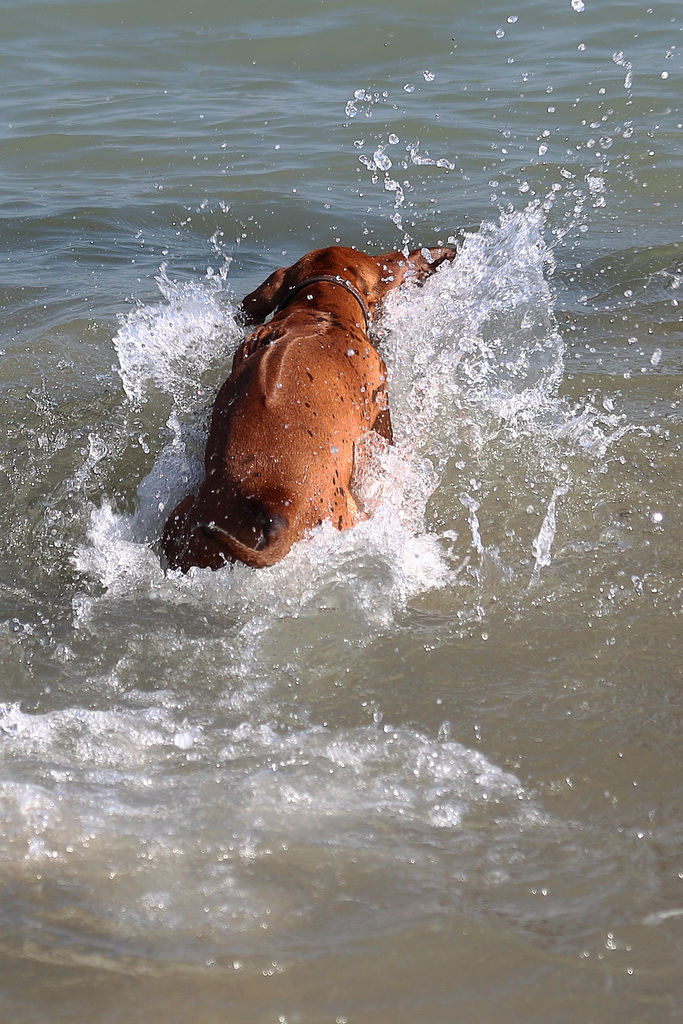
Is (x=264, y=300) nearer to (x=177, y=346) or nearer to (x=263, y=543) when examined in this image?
(x=177, y=346)

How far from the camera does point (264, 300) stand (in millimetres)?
4559

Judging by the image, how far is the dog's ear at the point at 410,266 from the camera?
15.3ft

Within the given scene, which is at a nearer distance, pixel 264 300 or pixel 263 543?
pixel 263 543

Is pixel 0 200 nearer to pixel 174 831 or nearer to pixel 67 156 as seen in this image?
pixel 67 156

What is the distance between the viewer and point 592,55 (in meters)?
10.3

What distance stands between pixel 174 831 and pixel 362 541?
1.28 metres

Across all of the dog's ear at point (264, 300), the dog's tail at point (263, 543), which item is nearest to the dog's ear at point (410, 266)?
the dog's ear at point (264, 300)

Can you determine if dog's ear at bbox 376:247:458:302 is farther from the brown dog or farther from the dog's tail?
the dog's tail

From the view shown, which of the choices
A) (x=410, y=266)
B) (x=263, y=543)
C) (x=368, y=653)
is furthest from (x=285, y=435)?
(x=410, y=266)

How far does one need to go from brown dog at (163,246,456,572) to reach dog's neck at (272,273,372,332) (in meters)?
0.02

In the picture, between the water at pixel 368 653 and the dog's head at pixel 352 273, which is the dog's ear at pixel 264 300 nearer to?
the dog's head at pixel 352 273

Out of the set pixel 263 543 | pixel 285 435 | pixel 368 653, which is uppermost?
pixel 285 435

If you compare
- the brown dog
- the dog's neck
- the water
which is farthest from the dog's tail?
the dog's neck

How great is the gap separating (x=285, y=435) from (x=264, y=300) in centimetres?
141
